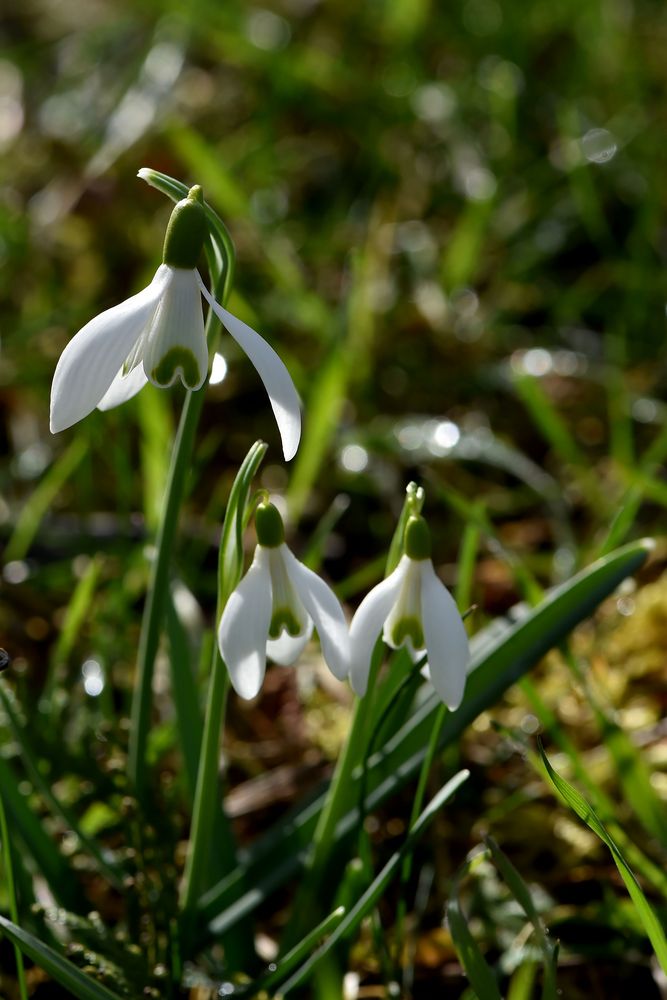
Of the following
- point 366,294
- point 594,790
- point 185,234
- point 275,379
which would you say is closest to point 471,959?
point 594,790

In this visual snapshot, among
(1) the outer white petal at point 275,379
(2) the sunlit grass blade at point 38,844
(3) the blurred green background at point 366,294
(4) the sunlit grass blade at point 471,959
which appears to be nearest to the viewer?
(1) the outer white petal at point 275,379

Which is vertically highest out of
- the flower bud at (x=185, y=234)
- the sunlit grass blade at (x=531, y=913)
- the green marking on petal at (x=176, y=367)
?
the flower bud at (x=185, y=234)

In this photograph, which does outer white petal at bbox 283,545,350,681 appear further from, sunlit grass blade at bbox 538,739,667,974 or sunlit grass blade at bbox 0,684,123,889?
sunlit grass blade at bbox 0,684,123,889

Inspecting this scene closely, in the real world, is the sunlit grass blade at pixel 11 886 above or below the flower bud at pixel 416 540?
below

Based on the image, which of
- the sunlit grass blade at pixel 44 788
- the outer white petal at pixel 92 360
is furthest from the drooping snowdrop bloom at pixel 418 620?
the sunlit grass blade at pixel 44 788

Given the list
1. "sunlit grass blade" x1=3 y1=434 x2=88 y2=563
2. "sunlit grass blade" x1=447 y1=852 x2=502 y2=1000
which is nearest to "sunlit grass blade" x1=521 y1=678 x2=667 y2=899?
"sunlit grass blade" x1=447 y1=852 x2=502 y2=1000

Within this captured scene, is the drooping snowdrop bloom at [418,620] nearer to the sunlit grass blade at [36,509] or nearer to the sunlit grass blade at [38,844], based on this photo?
the sunlit grass blade at [38,844]

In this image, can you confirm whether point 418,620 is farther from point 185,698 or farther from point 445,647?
point 185,698
